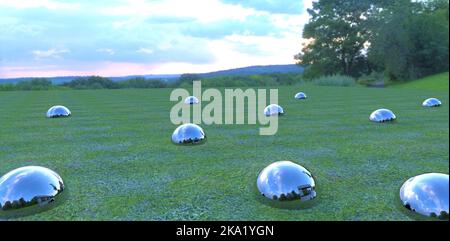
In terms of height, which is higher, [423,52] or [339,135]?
[423,52]

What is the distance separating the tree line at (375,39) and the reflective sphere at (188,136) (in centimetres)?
2831

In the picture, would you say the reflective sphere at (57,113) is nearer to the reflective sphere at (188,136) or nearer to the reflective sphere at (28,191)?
the reflective sphere at (188,136)

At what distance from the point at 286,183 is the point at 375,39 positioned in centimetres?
3966

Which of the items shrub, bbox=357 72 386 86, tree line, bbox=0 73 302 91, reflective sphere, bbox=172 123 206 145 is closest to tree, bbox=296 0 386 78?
shrub, bbox=357 72 386 86

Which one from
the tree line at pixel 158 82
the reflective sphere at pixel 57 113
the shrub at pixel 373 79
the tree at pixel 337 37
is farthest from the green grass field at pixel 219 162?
the tree at pixel 337 37

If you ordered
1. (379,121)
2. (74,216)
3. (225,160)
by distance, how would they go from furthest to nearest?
(379,121)
(225,160)
(74,216)

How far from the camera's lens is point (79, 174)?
4199mm

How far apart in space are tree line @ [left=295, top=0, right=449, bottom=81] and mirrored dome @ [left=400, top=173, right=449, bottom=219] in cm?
2953

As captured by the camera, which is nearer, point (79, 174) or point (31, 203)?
point (31, 203)

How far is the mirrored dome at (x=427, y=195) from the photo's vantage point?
2881mm
